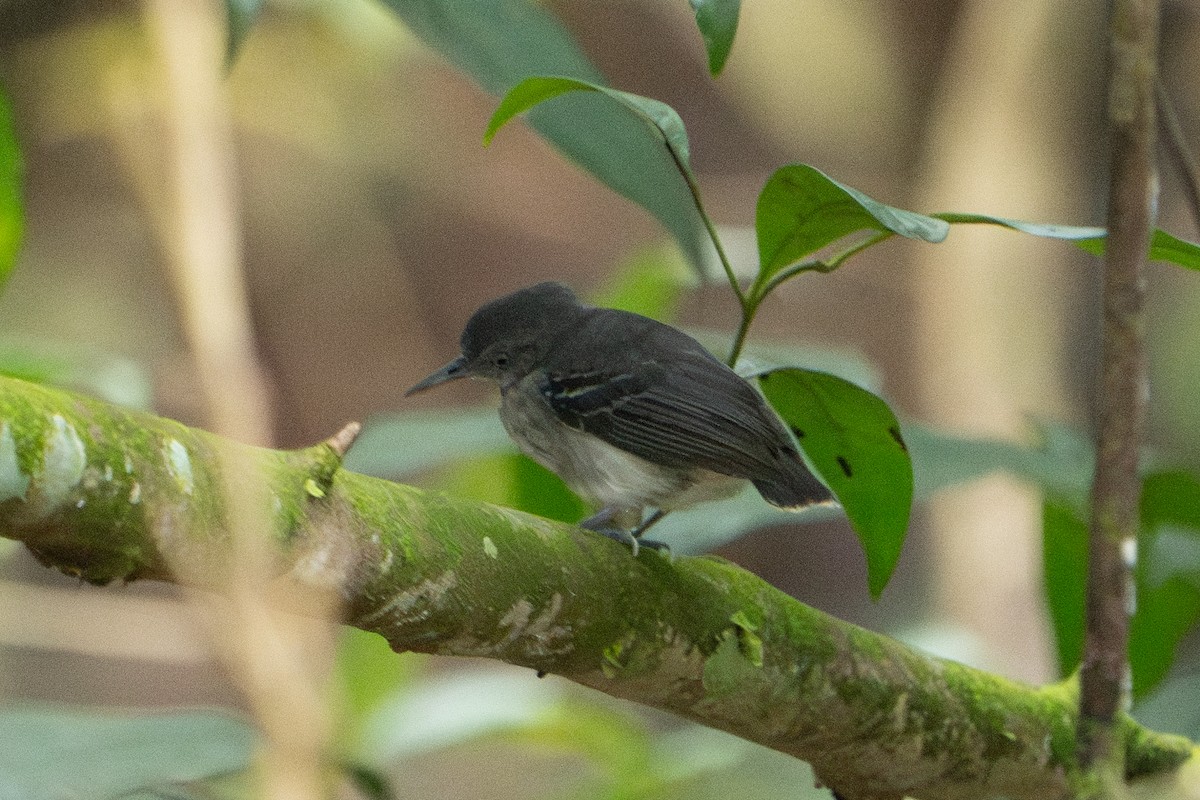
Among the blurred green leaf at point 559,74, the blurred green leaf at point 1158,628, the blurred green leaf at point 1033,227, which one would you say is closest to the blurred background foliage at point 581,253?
the blurred green leaf at point 1158,628

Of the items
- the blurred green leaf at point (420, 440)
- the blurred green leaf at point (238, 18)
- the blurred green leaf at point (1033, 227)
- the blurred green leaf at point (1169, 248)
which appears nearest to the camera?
the blurred green leaf at point (238, 18)

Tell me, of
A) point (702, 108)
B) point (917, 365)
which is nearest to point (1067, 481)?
point (917, 365)

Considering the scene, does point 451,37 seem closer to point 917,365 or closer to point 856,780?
point 856,780

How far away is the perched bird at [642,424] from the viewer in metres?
2.28

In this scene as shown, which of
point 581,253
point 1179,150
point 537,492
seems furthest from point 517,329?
point 581,253

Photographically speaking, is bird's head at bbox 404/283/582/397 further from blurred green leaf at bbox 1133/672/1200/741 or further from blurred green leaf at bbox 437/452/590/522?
blurred green leaf at bbox 1133/672/1200/741

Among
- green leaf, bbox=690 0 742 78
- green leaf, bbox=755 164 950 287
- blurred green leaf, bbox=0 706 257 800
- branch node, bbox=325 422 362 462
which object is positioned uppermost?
green leaf, bbox=690 0 742 78

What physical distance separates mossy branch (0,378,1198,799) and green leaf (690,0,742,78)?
552 mm

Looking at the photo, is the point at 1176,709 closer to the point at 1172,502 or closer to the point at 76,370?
the point at 1172,502

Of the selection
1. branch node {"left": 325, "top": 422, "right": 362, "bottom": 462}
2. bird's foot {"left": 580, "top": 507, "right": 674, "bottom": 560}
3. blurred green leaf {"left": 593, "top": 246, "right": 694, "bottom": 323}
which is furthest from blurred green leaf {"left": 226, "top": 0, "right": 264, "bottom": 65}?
blurred green leaf {"left": 593, "top": 246, "right": 694, "bottom": 323}

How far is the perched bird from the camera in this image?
2277 millimetres

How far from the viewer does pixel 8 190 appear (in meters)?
2.01

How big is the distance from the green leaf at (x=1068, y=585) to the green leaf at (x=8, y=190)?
1.86 metres

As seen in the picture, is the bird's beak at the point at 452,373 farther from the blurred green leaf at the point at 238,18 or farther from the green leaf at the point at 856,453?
the blurred green leaf at the point at 238,18
